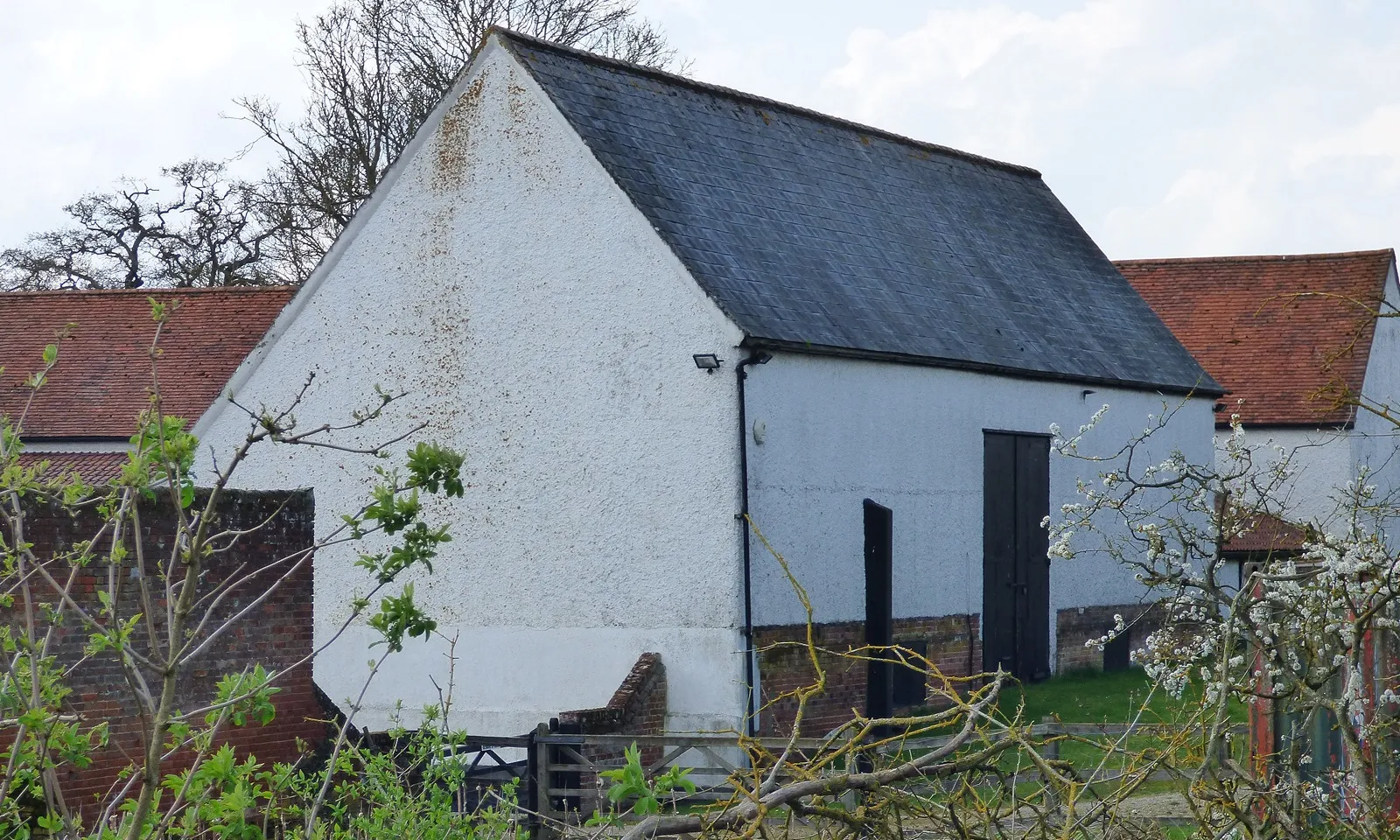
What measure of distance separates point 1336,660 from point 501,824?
3.44m

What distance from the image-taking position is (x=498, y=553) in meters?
17.6

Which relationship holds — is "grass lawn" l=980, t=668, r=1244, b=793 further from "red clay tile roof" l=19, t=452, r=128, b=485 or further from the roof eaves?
"red clay tile roof" l=19, t=452, r=128, b=485

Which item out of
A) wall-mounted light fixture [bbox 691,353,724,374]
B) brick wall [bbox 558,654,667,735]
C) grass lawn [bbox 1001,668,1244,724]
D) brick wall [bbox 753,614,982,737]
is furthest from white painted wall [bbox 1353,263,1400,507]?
brick wall [bbox 558,654,667,735]

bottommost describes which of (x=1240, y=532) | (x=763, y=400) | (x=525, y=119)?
(x=1240, y=532)

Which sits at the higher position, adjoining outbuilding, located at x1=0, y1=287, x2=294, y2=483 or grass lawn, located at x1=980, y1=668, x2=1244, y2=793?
adjoining outbuilding, located at x1=0, y1=287, x2=294, y2=483

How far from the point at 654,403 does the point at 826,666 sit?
332cm

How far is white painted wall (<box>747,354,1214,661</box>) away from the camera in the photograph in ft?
54.7

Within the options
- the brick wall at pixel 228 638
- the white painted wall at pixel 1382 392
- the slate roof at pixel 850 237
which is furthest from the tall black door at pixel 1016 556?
the white painted wall at pixel 1382 392

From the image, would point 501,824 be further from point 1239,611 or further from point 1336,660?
point 1336,660

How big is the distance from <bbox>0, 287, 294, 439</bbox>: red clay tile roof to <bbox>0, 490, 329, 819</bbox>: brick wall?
14.5 meters

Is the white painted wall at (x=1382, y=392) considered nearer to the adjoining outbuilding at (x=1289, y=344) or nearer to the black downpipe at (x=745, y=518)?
the adjoining outbuilding at (x=1289, y=344)

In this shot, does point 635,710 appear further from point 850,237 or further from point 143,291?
point 143,291

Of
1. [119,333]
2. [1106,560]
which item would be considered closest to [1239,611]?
[1106,560]

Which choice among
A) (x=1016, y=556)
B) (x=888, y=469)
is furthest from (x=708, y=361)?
(x=1016, y=556)
